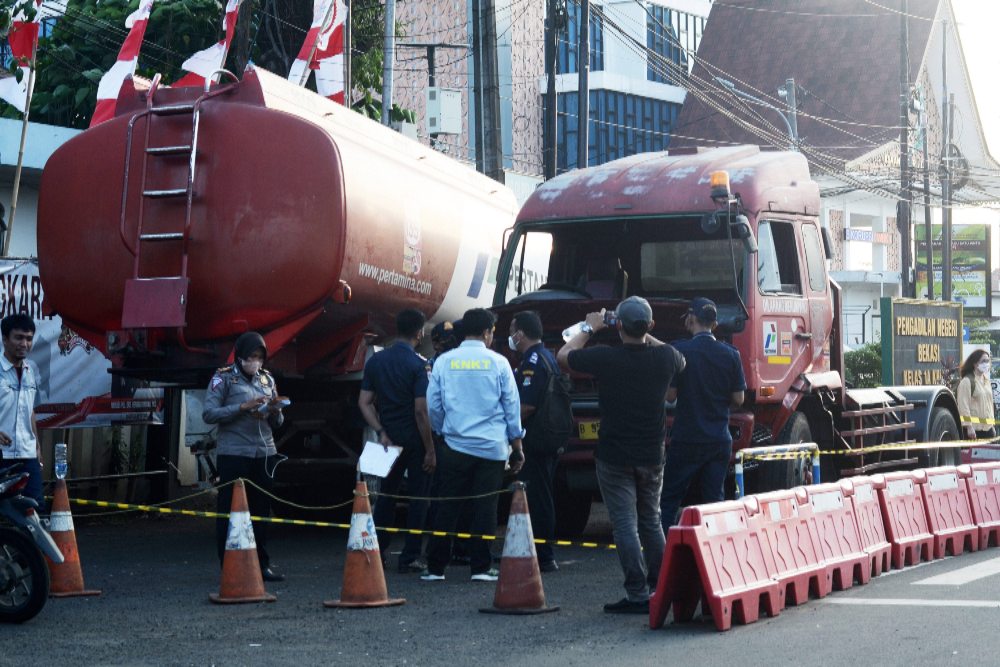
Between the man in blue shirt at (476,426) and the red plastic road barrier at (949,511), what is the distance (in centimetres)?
361

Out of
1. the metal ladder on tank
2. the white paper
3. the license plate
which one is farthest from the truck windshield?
the metal ladder on tank

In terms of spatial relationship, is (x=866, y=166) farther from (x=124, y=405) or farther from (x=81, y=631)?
(x=81, y=631)

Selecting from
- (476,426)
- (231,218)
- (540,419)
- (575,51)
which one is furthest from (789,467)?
(575,51)

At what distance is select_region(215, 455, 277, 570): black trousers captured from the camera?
11.0m

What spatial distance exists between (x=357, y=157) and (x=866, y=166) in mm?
45708

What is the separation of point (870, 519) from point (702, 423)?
174 centimetres

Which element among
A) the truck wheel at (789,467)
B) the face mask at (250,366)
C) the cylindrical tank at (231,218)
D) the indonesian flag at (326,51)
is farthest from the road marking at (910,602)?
the indonesian flag at (326,51)

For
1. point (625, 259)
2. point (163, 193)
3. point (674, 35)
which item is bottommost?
point (625, 259)

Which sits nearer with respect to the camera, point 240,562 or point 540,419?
point 240,562

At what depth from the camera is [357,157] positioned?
1302 centimetres

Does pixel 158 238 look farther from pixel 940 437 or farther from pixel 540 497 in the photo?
pixel 940 437

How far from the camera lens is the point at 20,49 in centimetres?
1648

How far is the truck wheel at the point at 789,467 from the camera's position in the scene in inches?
527

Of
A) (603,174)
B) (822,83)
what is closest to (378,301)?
(603,174)
